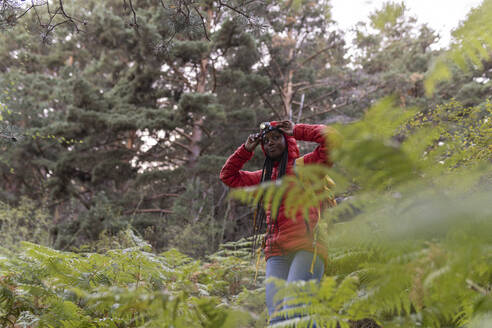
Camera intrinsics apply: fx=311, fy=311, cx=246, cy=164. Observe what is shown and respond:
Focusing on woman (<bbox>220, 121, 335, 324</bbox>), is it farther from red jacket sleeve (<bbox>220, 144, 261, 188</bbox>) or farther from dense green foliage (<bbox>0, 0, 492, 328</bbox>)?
dense green foliage (<bbox>0, 0, 492, 328</bbox>)

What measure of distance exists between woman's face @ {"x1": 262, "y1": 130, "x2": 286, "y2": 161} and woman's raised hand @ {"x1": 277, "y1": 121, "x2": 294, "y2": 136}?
0.20ft

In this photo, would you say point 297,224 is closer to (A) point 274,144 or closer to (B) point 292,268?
(B) point 292,268

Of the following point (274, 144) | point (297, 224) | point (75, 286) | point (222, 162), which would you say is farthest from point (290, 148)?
point (222, 162)

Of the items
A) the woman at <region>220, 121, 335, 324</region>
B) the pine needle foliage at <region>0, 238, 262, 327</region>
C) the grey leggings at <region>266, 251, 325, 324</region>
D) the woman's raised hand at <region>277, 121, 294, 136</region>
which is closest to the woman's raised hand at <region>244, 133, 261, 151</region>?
the woman at <region>220, 121, 335, 324</region>

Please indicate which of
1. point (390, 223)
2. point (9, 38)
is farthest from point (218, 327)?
point (9, 38)

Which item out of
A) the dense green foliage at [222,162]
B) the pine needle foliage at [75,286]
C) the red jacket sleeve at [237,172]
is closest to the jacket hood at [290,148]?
the red jacket sleeve at [237,172]

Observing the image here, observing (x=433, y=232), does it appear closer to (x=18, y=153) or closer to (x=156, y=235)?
(x=156, y=235)

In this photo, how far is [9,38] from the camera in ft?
39.1

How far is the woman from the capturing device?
5.66ft

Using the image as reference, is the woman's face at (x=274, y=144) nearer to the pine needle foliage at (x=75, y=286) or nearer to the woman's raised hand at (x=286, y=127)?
the woman's raised hand at (x=286, y=127)

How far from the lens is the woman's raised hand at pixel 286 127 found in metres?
2.07

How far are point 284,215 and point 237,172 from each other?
0.61 m

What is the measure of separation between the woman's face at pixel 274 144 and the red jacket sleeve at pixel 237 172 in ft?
0.70

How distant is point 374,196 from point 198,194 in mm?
7047
